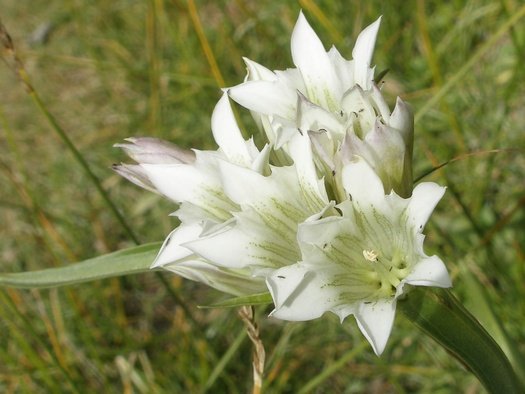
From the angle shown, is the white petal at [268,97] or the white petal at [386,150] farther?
the white petal at [268,97]

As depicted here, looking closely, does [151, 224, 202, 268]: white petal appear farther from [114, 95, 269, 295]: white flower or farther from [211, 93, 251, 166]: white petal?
[211, 93, 251, 166]: white petal

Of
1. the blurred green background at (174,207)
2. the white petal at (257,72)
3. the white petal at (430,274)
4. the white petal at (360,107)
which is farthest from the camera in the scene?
the blurred green background at (174,207)

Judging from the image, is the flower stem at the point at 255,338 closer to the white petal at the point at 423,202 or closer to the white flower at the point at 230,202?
the white flower at the point at 230,202

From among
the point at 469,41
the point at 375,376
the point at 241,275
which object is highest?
the point at 241,275

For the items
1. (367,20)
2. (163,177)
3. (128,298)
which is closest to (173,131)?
(128,298)

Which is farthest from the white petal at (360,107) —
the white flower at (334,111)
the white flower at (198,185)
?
the white flower at (198,185)

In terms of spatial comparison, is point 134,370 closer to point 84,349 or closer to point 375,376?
point 84,349
